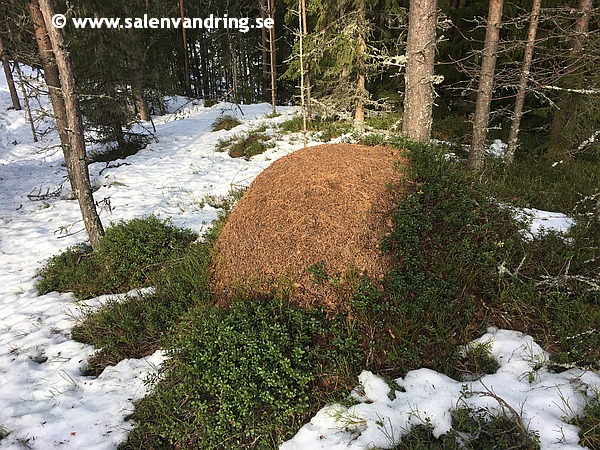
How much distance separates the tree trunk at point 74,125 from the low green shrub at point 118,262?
0.42m

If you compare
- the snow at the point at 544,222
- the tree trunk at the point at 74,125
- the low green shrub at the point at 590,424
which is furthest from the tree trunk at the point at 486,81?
the tree trunk at the point at 74,125

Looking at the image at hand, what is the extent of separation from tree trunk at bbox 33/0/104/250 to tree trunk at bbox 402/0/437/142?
5.85 metres

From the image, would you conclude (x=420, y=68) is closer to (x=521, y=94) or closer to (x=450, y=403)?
(x=521, y=94)

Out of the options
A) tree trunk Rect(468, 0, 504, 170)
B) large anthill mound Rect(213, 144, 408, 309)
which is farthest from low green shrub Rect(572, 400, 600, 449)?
tree trunk Rect(468, 0, 504, 170)

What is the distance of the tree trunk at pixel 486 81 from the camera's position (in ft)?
24.4

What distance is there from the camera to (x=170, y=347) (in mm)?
3871

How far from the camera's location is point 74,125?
5734mm

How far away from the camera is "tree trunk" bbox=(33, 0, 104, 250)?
5.32 metres

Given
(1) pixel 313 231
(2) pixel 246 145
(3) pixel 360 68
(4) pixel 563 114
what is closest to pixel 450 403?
(1) pixel 313 231

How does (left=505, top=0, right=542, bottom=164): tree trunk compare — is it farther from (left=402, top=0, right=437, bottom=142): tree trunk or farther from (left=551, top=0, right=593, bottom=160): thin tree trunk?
(left=402, top=0, right=437, bottom=142): tree trunk

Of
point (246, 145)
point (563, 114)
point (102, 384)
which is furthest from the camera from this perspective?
point (246, 145)

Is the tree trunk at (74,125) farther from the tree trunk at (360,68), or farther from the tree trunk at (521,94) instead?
the tree trunk at (521,94)

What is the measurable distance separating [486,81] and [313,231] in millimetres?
6475

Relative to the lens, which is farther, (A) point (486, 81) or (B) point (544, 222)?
(A) point (486, 81)
